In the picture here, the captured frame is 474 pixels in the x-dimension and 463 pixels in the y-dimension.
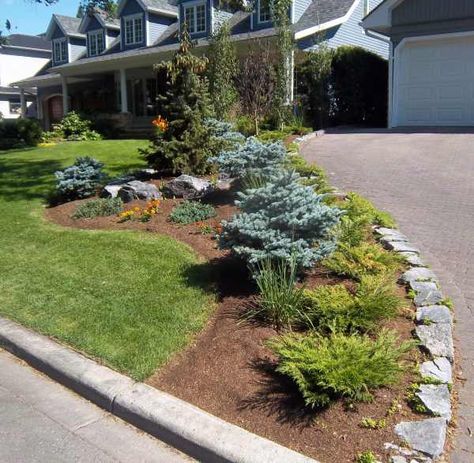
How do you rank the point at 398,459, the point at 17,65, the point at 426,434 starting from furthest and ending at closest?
1. the point at 17,65
2. the point at 426,434
3. the point at 398,459

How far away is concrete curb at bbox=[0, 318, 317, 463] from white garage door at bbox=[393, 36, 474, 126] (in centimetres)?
1548

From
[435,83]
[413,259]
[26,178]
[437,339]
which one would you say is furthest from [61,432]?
[435,83]

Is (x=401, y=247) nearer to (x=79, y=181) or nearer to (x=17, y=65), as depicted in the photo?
(x=79, y=181)

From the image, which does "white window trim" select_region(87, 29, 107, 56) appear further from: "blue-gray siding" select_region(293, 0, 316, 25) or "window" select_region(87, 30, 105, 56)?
"blue-gray siding" select_region(293, 0, 316, 25)

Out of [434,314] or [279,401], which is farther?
[434,314]

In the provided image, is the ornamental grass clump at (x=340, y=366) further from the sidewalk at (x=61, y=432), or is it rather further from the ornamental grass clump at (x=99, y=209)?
the ornamental grass clump at (x=99, y=209)

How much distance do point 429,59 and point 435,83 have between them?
75 cm

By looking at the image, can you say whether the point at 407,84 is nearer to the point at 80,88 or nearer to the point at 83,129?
the point at 83,129

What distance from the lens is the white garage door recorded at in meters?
16.8

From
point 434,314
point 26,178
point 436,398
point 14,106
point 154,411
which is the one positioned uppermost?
point 14,106

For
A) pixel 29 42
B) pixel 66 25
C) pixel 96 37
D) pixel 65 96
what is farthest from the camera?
pixel 29 42

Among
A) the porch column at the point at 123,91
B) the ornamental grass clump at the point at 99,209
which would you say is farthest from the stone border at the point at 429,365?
the porch column at the point at 123,91

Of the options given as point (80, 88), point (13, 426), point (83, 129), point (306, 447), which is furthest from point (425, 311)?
point (80, 88)

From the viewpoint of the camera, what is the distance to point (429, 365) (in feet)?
12.6
